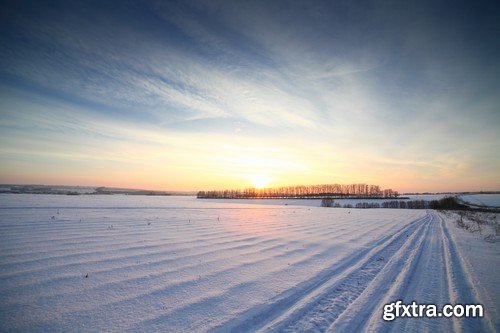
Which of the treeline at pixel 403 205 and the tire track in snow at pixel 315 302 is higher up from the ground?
the tire track in snow at pixel 315 302

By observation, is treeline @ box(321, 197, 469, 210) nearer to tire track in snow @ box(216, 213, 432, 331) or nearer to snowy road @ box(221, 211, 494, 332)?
snowy road @ box(221, 211, 494, 332)

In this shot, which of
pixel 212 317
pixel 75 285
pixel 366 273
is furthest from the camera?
pixel 366 273

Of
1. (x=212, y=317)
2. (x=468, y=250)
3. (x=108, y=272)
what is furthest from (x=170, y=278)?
(x=468, y=250)

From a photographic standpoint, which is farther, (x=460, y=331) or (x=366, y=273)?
(x=366, y=273)

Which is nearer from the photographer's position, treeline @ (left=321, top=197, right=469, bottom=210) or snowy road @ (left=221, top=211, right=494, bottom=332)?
snowy road @ (left=221, top=211, right=494, bottom=332)

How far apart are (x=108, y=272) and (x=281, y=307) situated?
4.49 metres

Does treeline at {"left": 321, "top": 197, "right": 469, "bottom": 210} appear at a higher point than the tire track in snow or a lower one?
lower

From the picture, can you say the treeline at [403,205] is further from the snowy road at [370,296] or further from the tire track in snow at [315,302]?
the tire track in snow at [315,302]

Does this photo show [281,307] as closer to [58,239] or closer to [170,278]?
[170,278]

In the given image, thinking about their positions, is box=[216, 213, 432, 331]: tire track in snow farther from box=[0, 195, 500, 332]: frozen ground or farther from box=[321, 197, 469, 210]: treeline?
box=[321, 197, 469, 210]: treeline

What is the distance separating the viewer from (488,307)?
180 inches

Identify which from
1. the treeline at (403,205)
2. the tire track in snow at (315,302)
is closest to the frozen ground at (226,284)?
the tire track in snow at (315,302)

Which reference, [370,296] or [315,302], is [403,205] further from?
[315,302]

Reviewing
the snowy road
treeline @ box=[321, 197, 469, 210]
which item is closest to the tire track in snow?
the snowy road
